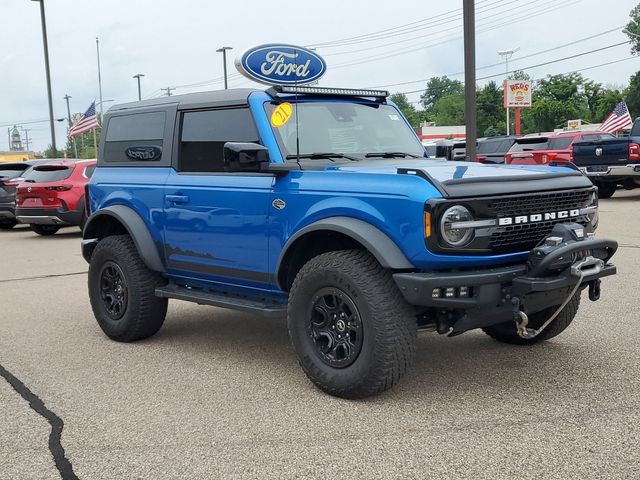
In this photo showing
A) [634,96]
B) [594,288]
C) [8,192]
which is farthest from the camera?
[634,96]

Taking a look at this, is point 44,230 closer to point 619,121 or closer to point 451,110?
point 619,121

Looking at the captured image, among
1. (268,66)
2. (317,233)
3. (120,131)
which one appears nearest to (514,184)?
(317,233)

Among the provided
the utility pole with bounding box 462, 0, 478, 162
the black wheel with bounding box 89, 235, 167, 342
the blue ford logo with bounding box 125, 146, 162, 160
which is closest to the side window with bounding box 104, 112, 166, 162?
the blue ford logo with bounding box 125, 146, 162, 160

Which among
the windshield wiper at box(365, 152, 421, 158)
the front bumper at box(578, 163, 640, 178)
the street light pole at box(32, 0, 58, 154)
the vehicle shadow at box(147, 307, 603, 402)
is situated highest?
the street light pole at box(32, 0, 58, 154)

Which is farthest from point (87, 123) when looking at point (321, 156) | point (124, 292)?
point (321, 156)

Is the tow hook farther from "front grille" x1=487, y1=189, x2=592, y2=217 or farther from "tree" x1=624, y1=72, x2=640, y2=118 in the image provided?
"tree" x1=624, y1=72, x2=640, y2=118

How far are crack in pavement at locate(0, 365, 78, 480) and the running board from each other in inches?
48.1

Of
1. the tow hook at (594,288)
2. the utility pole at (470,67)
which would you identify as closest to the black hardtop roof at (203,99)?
the tow hook at (594,288)

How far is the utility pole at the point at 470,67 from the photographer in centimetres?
1295

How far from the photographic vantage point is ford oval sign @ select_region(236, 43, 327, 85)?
5.61m

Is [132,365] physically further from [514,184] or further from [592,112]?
[592,112]

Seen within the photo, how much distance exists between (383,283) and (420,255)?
307 mm

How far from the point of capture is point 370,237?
4.24m

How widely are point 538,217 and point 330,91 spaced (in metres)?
1.92
